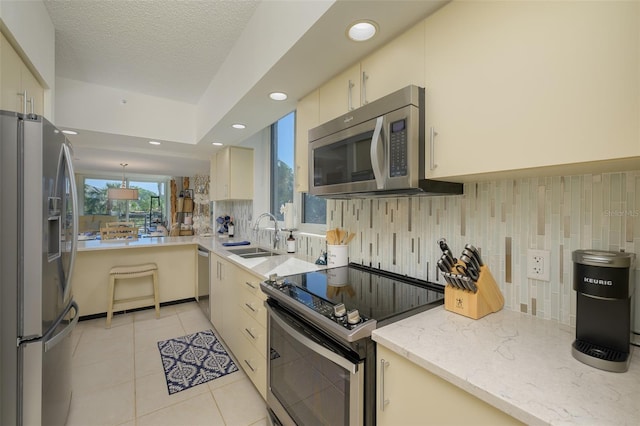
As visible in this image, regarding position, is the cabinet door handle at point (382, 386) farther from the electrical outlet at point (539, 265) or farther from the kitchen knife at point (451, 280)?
the electrical outlet at point (539, 265)

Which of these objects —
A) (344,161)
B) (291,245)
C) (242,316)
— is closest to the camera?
(344,161)

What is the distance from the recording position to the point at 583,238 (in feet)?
3.26

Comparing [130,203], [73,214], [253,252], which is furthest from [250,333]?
[130,203]

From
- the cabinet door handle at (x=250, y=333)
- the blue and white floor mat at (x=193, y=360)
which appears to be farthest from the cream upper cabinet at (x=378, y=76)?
the blue and white floor mat at (x=193, y=360)

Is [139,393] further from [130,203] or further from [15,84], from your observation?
[130,203]

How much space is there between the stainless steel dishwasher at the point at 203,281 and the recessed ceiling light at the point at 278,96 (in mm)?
1966

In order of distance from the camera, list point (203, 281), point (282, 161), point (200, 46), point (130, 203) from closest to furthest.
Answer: point (200, 46) < point (282, 161) < point (203, 281) < point (130, 203)

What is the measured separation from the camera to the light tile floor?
5.66 ft

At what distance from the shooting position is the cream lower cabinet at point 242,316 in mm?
1791

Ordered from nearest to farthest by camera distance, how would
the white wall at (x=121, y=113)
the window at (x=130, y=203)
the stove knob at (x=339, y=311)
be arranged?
the stove knob at (x=339, y=311) < the white wall at (x=121, y=113) < the window at (x=130, y=203)

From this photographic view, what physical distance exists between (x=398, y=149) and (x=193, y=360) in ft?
7.92

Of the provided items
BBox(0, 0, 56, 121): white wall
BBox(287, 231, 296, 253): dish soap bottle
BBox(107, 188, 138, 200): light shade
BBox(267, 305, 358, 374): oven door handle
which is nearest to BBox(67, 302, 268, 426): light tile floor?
BBox(267, 305, 358, 374): oven door handle

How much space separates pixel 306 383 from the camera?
1284 mm

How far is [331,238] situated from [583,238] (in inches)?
51.0
